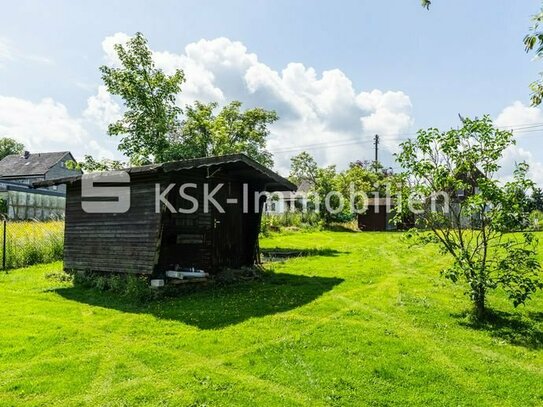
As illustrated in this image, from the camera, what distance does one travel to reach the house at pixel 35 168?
1876 inches

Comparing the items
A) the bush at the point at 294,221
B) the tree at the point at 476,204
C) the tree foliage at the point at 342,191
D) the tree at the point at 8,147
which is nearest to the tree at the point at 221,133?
the bush at the point at 294,221

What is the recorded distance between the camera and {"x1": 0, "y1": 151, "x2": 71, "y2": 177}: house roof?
48188 mm

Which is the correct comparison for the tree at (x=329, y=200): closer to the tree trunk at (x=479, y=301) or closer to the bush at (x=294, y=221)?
the bush at (x=294, y=221)

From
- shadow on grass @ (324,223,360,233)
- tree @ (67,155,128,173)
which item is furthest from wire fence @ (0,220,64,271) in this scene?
shadow on grass @ (324,223,360,233)

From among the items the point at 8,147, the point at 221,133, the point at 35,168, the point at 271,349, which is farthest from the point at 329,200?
the point at 8,147

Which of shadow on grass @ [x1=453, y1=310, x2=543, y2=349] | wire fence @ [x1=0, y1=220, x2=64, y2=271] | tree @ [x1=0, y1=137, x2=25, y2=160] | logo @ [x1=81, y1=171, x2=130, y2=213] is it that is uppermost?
tree @ [x1=0, y1=137, x2=25, y2=160]

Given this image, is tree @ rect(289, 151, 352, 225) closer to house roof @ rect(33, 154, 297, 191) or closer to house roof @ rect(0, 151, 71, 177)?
house roof @ rect(33, 154, 297, 191)

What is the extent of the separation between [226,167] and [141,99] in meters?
8.81

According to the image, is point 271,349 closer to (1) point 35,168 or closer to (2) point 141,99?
(2) point 141,99

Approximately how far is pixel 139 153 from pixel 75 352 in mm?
13509

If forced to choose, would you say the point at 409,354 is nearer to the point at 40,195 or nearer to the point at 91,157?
the point at 91,157

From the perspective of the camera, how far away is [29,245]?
1432 cm

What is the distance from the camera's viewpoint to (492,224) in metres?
6.77

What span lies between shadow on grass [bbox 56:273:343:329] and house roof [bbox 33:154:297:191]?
9.30 ft
